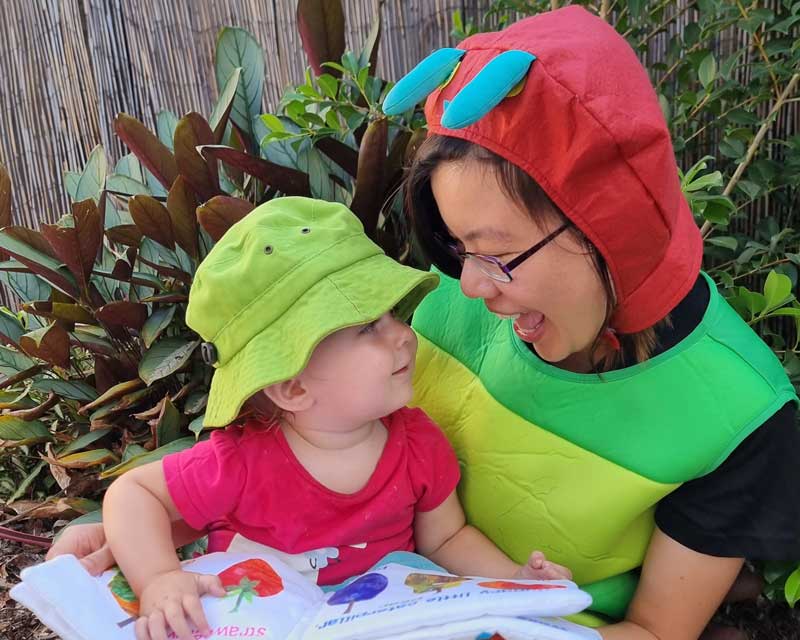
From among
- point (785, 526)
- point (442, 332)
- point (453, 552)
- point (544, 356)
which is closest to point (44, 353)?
point (442, 332)

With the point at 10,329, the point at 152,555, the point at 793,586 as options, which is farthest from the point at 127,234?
the point at 793,586

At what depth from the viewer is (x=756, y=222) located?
83.4 inches

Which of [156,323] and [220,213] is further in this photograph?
[156,323]

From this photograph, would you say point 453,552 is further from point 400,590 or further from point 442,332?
point 442,332

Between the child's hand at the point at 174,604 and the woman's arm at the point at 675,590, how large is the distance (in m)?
0.65

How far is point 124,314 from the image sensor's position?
2117mm

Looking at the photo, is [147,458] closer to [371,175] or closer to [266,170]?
[266,170]

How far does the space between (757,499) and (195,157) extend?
155 cm

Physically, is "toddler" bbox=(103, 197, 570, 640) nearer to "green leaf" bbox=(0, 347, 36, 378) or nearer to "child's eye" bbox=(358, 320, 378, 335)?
"child's eye" bbox=(358, 320, 378, 335)

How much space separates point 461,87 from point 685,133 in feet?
4.10

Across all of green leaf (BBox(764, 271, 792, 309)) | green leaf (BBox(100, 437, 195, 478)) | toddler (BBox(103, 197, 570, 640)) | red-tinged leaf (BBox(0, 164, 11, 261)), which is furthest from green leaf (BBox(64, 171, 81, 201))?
green leaf (BBox(764, 271, 792, 309))

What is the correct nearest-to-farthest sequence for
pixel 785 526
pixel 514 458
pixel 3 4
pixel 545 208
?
pixel 545 208 → pixel 785 526 → pixel 514 458 → pixel 3 4

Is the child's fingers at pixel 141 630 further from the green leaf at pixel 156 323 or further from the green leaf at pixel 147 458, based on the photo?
the green leaf at pixel 156 323

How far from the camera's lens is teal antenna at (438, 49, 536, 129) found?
1039 mm
